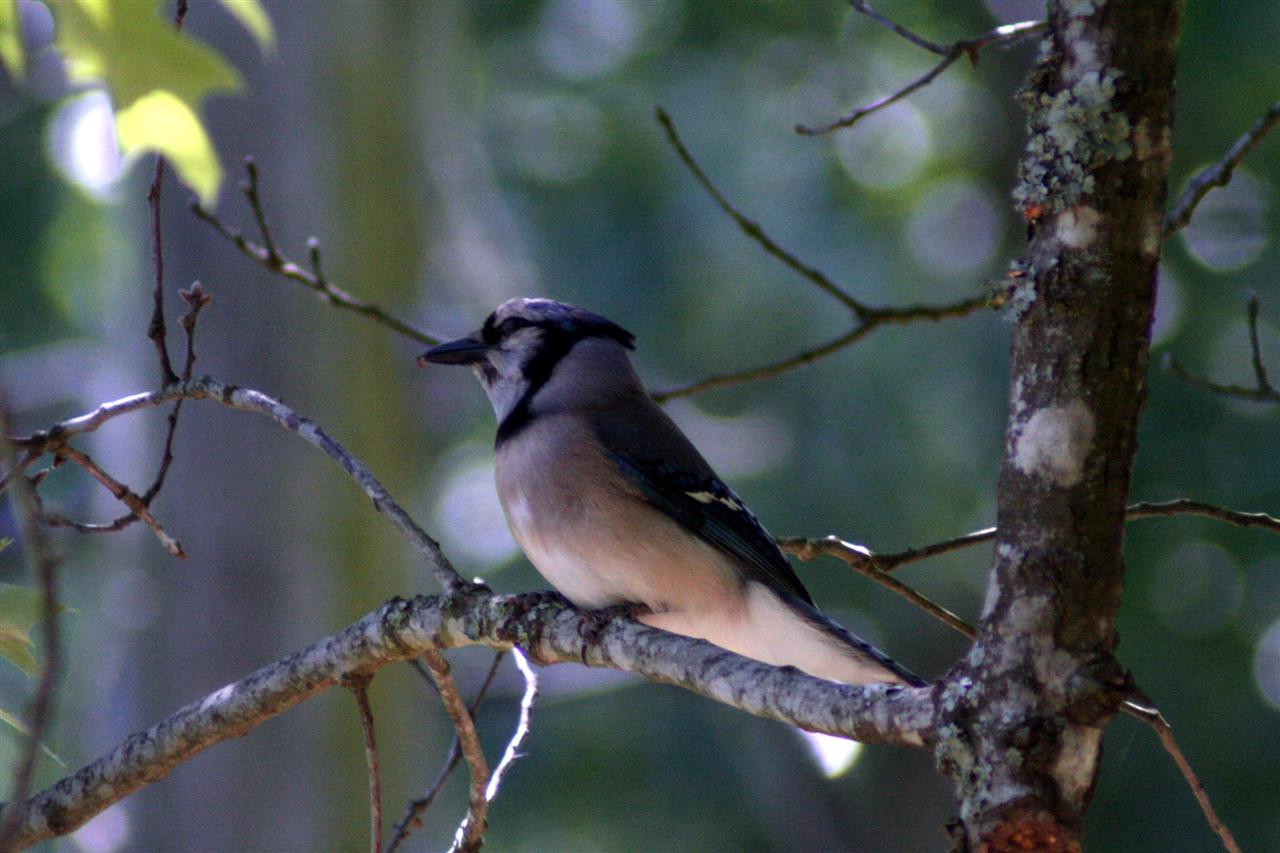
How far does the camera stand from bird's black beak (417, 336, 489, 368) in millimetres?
3816

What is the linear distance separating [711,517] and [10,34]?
2.18 metres

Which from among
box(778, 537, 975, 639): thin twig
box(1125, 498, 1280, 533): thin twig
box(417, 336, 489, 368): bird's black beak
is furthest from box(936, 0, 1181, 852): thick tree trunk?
box(417, 336, 489, 368): bird's black beak

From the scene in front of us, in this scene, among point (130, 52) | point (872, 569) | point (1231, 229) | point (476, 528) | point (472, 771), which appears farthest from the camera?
point (476, 528)

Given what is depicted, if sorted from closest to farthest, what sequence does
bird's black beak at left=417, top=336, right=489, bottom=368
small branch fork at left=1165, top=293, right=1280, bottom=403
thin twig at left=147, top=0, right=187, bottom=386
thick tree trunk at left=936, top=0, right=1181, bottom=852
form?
1. thick tree trunk at left=936, top=0, right=1181, bottom=852
2. thin twig at left=147, top=0, right=187, bottom=386
3. small branch fork at left=1165, top=293, right=1280, bottom=403
4. bird's black beak at left=417, top=336, right=489, bottom=368

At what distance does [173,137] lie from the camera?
2.06 m

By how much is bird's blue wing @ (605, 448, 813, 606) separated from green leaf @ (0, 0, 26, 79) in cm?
195

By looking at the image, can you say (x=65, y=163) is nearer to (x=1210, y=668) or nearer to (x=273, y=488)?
(x=273, y=488)

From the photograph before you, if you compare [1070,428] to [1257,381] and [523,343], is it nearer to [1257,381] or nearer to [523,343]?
[1257,381]

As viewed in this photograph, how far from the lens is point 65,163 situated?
27.3 feet

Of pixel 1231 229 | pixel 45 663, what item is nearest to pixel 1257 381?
pixel 45 663

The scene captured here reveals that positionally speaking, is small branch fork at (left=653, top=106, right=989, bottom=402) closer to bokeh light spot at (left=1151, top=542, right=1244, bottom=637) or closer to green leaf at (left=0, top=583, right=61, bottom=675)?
green leaf at (left=0, top=583, right=61, bottom=675)

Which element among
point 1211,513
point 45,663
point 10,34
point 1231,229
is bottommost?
point 45,663

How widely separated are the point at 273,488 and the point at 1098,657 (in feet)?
16.3

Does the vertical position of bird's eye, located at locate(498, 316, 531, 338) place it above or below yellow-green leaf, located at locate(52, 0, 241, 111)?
above
